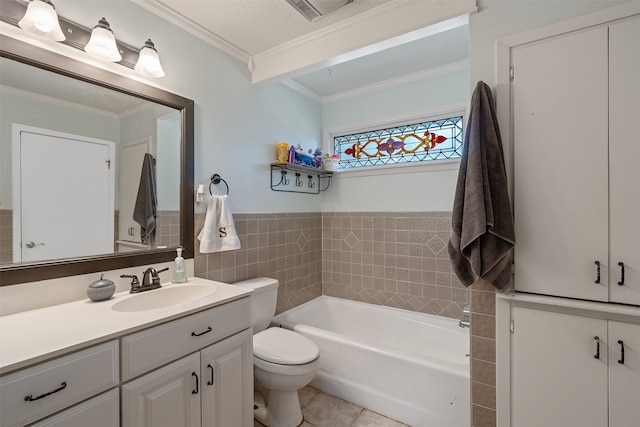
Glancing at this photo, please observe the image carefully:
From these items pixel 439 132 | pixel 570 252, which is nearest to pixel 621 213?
pixel 570 252

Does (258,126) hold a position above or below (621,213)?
above

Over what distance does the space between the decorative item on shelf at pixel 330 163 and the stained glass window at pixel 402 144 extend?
0.64 ft

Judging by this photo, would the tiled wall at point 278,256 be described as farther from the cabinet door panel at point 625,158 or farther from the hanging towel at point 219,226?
the cabinet door panel at point 625,158

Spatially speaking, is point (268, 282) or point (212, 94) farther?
point (268, 282)

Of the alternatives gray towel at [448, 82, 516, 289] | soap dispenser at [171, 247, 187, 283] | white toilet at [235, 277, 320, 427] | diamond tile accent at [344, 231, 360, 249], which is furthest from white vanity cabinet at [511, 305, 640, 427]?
soap dispenser at [171, 247, 187, 283]

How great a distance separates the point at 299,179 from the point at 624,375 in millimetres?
2319

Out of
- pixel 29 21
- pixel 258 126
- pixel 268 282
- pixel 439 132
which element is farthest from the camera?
pixel 439 132

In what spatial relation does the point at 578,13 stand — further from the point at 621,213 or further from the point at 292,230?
the point at 292,230

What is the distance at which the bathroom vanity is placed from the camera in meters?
0.83

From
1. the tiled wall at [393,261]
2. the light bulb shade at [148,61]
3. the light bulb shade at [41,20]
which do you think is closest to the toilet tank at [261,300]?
the tiled wall at [393,261]

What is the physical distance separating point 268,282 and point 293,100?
166 cm

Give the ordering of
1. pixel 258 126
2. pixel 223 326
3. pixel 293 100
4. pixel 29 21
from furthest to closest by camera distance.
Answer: pixel 293 100, pixel 258 126, pixel 223 326, pixel 29 21

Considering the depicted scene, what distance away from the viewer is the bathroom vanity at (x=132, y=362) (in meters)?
0.83

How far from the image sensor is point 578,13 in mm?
1194
